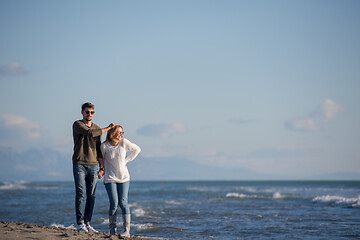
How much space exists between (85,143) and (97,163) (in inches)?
15.9

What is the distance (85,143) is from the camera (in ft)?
22.6

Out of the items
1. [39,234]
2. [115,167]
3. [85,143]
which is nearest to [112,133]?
[85,143]

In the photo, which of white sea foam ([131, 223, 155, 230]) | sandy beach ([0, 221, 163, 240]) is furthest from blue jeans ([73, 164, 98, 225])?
white sea foam ([131, 223, 155, 230])

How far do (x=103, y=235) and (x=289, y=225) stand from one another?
785 centimetres

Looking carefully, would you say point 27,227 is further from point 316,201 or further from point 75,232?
point 316,201

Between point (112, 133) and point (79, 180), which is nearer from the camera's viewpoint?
point (79, 180)

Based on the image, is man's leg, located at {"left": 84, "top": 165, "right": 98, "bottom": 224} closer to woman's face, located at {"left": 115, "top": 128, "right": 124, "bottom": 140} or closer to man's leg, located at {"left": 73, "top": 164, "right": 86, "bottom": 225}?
man's leg, located at {"left": 73, "top": 164, "right": 86, "bottom": 225}

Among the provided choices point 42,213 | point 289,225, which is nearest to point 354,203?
point 289,225

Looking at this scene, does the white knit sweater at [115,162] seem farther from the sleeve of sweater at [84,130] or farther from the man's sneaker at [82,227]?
the man's sneaker at [82,227]

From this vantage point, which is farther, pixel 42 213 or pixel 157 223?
pixel 42 213

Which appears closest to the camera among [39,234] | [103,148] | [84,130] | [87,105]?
[39,234]

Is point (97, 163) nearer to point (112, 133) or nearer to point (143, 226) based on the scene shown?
point (112, 133)

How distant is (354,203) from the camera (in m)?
21.0

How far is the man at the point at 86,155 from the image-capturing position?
267 inches
